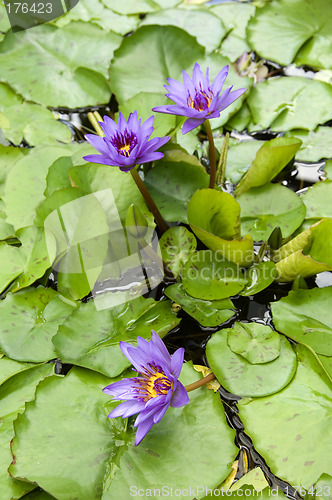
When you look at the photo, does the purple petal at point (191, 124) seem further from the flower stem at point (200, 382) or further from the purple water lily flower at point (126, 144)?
the flower stem at point (200, 382)

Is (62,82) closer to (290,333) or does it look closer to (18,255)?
(18,255)

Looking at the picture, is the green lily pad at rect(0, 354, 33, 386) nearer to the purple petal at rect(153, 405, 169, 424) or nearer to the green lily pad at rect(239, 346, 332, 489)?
the purple petal at rect(153, 405, 169, 424)

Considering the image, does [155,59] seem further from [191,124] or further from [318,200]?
[318,200]

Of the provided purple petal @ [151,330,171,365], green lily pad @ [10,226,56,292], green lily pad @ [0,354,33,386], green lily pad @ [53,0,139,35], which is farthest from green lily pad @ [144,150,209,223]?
green lily pad @ [53,0,139,35]

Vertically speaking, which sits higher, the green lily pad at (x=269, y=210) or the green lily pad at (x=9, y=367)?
the green lily pad at (x=269, y=210)

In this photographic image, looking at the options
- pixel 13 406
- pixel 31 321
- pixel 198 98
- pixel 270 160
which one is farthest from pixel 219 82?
pixel 13 406

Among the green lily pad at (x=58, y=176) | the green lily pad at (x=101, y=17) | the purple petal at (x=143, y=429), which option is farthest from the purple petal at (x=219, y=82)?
the green lily pad at (x=101, y=17)
